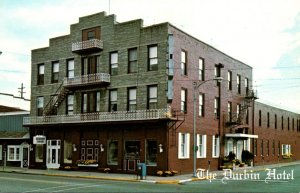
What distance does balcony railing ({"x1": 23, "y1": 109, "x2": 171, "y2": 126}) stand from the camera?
34.9 metres

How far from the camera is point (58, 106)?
43.2 metres

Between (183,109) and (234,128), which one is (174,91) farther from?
(234,128)

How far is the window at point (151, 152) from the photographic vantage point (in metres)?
35.8

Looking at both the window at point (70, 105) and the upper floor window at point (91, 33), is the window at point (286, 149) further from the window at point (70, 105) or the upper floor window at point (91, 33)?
the upper floor window at point (91, 33)

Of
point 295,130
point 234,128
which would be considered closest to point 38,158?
point 234,128

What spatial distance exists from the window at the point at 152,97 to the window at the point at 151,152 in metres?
2.89

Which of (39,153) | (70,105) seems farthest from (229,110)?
(39,153)

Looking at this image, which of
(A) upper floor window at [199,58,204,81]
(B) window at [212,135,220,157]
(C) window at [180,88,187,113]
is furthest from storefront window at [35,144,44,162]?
(A) upper floor window at [199,58,204,81]

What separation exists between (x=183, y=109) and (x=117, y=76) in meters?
6.56

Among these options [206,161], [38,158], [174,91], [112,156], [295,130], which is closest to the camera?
[174,91]

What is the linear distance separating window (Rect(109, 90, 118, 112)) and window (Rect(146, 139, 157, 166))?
189 inches

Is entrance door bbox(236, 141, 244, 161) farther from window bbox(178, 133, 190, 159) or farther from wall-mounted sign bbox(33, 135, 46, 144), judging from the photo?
wall-mounted sign bbox(33, 135, 46, 144)

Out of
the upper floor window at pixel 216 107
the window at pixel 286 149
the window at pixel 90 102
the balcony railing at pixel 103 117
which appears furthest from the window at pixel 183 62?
the window at pixel 286 149

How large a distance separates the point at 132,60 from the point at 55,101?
10253 mm
